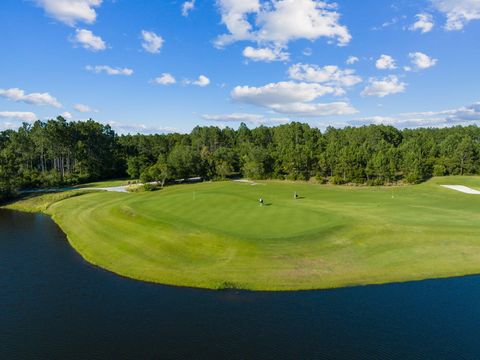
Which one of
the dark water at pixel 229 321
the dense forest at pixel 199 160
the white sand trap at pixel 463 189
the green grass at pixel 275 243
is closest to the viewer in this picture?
the dark water at pixel 229 321

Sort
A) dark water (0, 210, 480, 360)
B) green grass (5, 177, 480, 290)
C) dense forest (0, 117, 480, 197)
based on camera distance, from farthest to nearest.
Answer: dense forest (0, 117, 480, 197) < green grass (5, 177, 480, 290) < dark water (0, 210, 480, 360)

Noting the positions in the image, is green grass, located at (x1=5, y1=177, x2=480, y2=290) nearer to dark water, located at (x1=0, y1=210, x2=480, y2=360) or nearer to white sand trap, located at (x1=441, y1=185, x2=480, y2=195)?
dark water, located at (x1=0, y1=210, x2=480, y2=360)

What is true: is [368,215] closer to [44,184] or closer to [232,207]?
[232,207]

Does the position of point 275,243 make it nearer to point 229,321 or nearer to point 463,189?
point 229,321

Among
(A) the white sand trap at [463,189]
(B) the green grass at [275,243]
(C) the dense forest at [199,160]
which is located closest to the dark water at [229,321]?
(B) the green grass at [275,243]

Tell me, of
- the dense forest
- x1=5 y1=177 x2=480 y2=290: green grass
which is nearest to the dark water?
x1=5 y1=177 x2=480 y2=290: green grass

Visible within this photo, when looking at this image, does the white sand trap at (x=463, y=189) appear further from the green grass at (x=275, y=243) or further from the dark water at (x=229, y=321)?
the dark water at (x=229, y=321)
